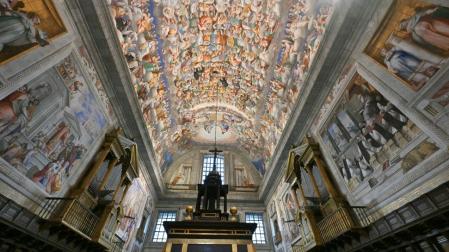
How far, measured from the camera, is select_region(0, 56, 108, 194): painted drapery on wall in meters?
4.88

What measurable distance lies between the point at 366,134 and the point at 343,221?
270cm

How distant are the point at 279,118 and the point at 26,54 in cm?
1045

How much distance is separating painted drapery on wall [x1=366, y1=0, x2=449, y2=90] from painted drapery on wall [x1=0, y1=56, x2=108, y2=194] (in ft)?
29.3

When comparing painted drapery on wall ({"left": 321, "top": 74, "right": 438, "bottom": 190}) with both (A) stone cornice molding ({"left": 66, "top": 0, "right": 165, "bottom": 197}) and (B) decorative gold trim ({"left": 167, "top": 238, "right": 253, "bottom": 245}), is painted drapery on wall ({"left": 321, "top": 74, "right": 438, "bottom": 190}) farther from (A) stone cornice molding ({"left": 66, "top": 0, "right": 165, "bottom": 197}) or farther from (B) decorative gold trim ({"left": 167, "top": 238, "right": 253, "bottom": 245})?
(A) stone cornice molding ({"left": 66, "top": 0, "right": 165, "bottom": 197})

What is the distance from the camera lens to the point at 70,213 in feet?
20.5

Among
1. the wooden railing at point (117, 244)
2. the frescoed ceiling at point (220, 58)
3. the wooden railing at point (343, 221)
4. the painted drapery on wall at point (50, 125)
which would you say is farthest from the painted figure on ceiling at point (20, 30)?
the wooden railing at point (343, 221)

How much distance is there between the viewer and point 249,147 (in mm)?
17797

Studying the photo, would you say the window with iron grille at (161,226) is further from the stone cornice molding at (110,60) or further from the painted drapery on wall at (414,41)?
the painted drapery on wall at (414,41)

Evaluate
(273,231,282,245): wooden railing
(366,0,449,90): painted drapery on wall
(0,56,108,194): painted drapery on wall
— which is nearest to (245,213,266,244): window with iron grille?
(273,231,282,245): wooden railing

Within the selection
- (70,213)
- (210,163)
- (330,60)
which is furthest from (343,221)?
(210,163)

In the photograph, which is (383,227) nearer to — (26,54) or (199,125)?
(26,54)

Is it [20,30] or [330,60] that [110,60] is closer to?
[20,30]

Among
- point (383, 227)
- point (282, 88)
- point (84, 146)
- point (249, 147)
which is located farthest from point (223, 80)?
point (383, 227)

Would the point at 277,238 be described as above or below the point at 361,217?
above
